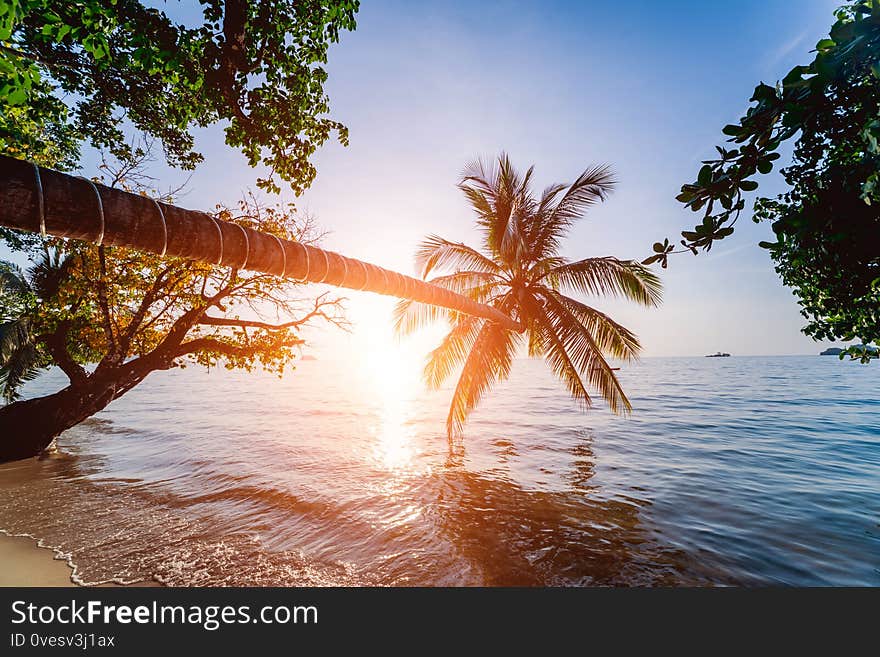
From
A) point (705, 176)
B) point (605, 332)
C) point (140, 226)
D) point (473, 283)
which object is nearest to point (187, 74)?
point (140, 226)

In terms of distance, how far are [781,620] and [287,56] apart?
942 cm

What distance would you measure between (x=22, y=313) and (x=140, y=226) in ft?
34.7

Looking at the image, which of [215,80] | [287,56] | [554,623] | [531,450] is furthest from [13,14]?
[531,450]

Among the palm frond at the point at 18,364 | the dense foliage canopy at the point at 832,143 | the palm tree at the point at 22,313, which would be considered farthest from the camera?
the palm frond at the point at 18,364

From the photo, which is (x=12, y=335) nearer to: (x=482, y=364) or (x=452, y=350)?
(x=452, y=350)

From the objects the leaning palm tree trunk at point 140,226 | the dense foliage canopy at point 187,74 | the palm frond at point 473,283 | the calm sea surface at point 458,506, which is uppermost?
the dense foliage canopy at point 187,74

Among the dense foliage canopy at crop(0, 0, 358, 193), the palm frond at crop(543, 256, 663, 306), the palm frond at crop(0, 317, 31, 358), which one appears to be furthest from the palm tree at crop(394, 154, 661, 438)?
the palm frond at crop(0, 317, 31, 358)

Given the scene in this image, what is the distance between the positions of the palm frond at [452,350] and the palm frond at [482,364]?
58cm

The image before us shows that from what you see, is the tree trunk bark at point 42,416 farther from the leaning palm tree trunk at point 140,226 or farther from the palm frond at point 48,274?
the leaning palm tree trunk at point 140,226

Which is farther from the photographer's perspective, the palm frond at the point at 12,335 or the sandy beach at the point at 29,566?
the palm frond at the point at 12,335

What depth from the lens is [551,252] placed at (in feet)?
37.9

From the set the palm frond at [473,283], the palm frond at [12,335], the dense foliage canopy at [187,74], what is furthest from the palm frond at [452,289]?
the palm frond at [12,335]

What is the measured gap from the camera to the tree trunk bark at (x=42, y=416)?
30.8ft

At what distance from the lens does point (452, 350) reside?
11516mm
